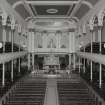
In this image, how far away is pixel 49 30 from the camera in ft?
91.1

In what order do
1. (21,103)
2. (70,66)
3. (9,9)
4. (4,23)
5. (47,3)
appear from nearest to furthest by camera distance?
1. (21,103)
2. (4,23)
3. (9,9)
4. (47,3)
5. (70,66)

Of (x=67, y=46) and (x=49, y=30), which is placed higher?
(x=49, y=30)

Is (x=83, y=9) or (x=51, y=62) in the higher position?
(x=83, y=9)

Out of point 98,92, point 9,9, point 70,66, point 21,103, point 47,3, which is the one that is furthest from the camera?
point 70,66

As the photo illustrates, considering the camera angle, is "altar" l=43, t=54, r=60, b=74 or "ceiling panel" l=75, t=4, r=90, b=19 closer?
"ceiling panel" l=75, t=4, r=90, b=19

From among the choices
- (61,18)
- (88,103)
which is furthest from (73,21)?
(88,103)

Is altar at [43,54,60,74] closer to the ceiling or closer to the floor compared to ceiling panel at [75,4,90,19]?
closer to the floor

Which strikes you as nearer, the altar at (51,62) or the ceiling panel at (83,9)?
the ceiling panel at (83,9)

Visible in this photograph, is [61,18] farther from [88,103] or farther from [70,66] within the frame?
[88,103]

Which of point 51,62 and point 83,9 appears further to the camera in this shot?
point 51,62

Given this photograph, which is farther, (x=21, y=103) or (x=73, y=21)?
(x=73, y=21)

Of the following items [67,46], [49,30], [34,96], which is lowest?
[34,96]

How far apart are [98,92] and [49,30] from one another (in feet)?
57.2

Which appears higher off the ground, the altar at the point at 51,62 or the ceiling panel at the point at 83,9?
the ceiling panel at the point at 83,9
